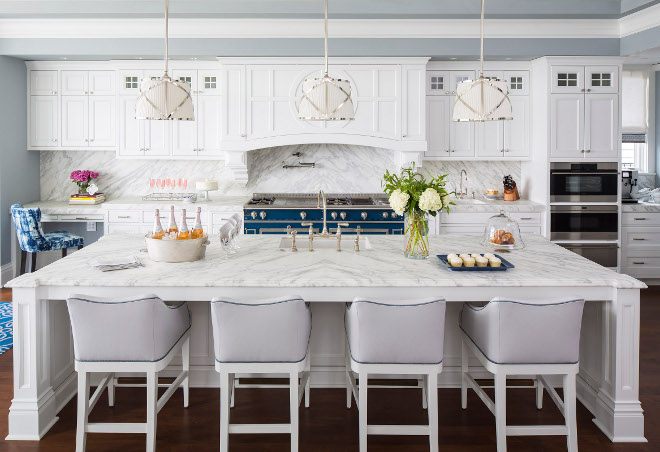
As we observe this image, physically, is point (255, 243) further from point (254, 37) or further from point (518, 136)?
point (518, 136)

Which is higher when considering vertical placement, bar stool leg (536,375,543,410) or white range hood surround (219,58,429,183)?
white range hood surround (219,58,429,183)

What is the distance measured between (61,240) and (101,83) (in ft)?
6.20

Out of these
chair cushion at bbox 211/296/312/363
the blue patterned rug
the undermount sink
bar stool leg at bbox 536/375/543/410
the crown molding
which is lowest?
bar stool leg at bbox 536/375/543/410

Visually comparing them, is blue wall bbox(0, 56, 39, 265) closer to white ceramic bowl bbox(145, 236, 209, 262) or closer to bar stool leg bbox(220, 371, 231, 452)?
white ceramic bowl bbox(145, 236, 209, 262)

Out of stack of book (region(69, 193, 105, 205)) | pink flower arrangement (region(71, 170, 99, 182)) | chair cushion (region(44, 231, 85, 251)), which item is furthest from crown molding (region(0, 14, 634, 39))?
chair cushion (region(44, 231, 85, 251))

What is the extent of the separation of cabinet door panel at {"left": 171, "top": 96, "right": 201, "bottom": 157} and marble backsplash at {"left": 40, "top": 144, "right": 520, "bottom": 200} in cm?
41

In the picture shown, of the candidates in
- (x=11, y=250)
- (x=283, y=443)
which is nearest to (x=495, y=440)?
(x=283, y=443)

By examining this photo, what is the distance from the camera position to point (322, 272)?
10.1 feet

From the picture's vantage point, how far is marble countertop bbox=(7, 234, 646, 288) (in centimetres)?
291

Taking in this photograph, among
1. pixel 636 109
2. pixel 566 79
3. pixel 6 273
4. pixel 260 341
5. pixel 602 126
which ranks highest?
pixel 566 79

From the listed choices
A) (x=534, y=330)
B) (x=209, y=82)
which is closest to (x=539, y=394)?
(x=534, y=330)

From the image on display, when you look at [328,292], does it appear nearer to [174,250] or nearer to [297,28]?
[174,250]

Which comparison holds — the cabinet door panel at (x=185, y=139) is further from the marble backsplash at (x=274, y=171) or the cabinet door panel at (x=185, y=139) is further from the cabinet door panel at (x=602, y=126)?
the cabinet door panel at (x=602, y=126)

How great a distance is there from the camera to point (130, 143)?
6.43 metres
